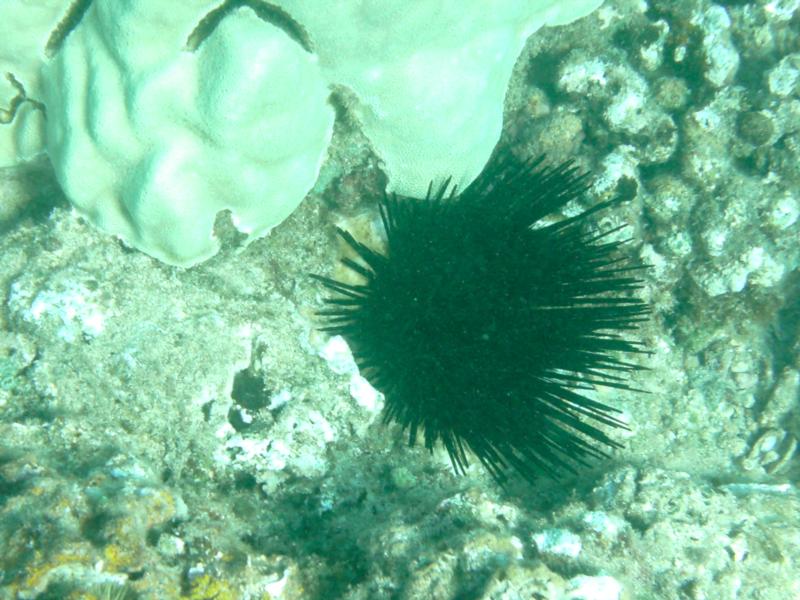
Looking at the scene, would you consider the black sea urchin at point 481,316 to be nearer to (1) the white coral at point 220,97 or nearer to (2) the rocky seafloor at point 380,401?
(2) the rocky seafloor at point 380,401

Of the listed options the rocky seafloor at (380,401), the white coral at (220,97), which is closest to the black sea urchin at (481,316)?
the rocky seafloor at (380,401)

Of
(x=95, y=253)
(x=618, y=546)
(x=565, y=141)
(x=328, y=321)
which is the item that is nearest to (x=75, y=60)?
(x=95, y=253)

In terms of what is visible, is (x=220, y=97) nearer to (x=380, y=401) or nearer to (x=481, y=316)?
(x=481, y=316)

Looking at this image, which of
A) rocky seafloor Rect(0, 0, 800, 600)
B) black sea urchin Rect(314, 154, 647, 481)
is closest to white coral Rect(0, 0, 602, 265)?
rocky seafloor Rect(0, 0, 800, 600)

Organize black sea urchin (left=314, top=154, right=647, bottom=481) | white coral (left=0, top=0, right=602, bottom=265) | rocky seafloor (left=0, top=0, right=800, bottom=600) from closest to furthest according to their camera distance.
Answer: rocky seafloor (left=0, top=0, right=800, bottom=600) < white coral (left=0, top=0, right=602, bottom=265) < black sea urchin (left=314, top=154, right=647, bottom=481)

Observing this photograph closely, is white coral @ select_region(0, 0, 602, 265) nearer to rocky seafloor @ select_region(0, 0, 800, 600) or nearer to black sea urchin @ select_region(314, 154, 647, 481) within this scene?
rocky seafloor @ select_region(0, 0, 800, 600)

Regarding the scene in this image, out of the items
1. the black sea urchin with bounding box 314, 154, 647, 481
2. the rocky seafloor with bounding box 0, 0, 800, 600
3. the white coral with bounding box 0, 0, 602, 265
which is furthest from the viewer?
the black sea urchin with bounding box 314, 154, 647, 481

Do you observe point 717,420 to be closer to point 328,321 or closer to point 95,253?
point 328,321
